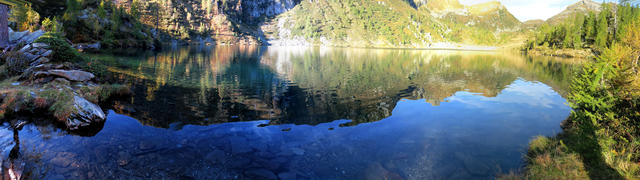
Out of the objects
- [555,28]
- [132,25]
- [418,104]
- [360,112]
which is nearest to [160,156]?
[360,112]

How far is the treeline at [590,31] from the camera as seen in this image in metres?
99.9

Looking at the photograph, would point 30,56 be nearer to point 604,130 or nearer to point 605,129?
point 604,130

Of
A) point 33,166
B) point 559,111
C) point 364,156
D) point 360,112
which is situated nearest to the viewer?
point 33,166

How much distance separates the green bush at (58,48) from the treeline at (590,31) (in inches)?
4817

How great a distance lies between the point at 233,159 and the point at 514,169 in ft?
41.5

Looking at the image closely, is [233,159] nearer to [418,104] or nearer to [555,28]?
[418,104]

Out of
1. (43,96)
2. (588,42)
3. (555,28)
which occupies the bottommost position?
(43,96)

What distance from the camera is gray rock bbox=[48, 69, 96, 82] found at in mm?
22350

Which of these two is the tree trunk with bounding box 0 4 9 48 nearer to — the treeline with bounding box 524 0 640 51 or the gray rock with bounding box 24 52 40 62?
the gray rock with bounding box 24 52 40 62

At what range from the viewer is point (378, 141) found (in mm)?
15859

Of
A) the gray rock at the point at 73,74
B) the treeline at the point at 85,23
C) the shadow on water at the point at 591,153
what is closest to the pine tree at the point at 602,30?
the shadow on water at the point at 591,153

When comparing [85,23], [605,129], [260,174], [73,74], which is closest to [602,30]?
[605,129]

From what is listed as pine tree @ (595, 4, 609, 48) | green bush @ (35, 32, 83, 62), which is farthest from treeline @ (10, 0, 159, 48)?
pine tree @ (595, 4, 609, 48)

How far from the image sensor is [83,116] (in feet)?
53.4
